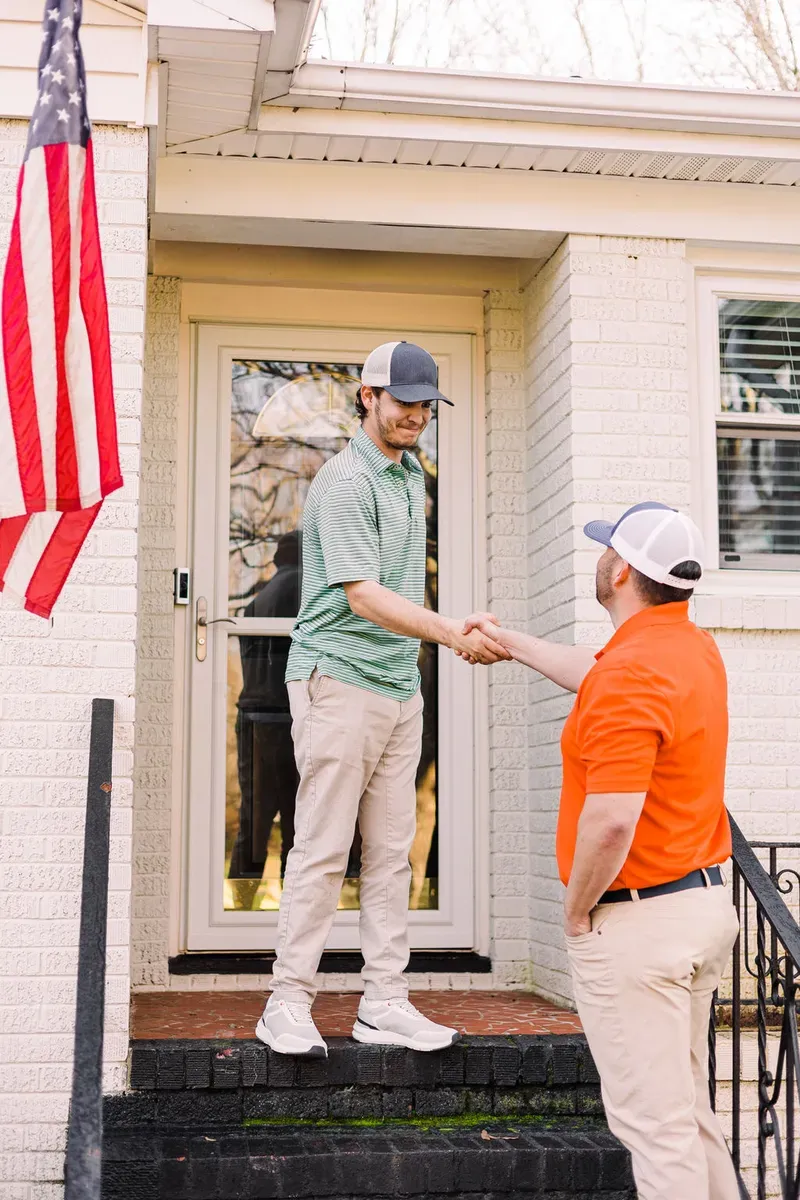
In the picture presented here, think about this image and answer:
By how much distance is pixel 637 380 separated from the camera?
482 centimetres

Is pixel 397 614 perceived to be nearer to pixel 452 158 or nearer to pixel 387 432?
pixel 387 432

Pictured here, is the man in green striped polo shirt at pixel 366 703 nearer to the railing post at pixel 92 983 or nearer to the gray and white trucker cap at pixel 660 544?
the railing post at pixel 92 983

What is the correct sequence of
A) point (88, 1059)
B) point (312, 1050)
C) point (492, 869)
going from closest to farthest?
point (88, 1059) → point (312, 1050) → point (492, 869)

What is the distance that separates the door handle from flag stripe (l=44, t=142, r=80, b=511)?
7.84ft

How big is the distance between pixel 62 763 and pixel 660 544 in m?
1.98

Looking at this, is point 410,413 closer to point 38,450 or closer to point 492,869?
point 38,450

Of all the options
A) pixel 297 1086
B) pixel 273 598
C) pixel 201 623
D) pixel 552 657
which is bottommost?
pixel 297 1086

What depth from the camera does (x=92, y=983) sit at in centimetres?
289

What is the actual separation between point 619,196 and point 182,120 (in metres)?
1.60

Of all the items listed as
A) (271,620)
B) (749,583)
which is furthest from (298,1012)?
(749,583)

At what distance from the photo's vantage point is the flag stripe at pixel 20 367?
2.74 meters

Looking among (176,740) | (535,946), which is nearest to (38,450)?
(176,740)

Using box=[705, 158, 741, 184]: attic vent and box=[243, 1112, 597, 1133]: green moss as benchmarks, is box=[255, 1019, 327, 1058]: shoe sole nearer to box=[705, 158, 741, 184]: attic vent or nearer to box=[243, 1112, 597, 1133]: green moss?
box=[243, 1112, 597, 1133]: green moss

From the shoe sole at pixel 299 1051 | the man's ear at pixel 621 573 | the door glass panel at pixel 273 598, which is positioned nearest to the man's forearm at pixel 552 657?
the man's ear at pixel 621 573
